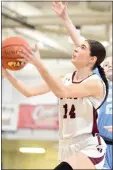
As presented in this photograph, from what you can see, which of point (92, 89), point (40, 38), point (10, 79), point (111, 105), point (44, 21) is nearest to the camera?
point (92, 89)

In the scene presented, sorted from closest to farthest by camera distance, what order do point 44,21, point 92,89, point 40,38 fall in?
point 92,89 → point 44,21 → point 40,38

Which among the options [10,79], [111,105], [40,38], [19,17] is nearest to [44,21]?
[19,17]

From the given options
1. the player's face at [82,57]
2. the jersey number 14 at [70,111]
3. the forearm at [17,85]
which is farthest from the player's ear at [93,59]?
the forearm at [17,85]

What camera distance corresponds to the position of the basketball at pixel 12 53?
208cm

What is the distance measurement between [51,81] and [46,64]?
1.10 m

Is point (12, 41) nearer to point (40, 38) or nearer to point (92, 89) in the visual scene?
point (92, 89)

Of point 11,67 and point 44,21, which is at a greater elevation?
→ point 44,21

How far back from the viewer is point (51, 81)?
1904 millimetres

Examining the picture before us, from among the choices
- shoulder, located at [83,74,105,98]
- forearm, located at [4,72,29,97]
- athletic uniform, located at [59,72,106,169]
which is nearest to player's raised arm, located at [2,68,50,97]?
forearm, located at [4,72,29,97]

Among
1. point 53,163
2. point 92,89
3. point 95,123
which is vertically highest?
point 92,89

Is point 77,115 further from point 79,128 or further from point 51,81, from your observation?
point 51,81

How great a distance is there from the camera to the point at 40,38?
4.49 metres

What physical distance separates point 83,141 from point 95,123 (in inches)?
3.6

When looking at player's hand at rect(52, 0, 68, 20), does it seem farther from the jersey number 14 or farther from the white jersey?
the jersey number 14
